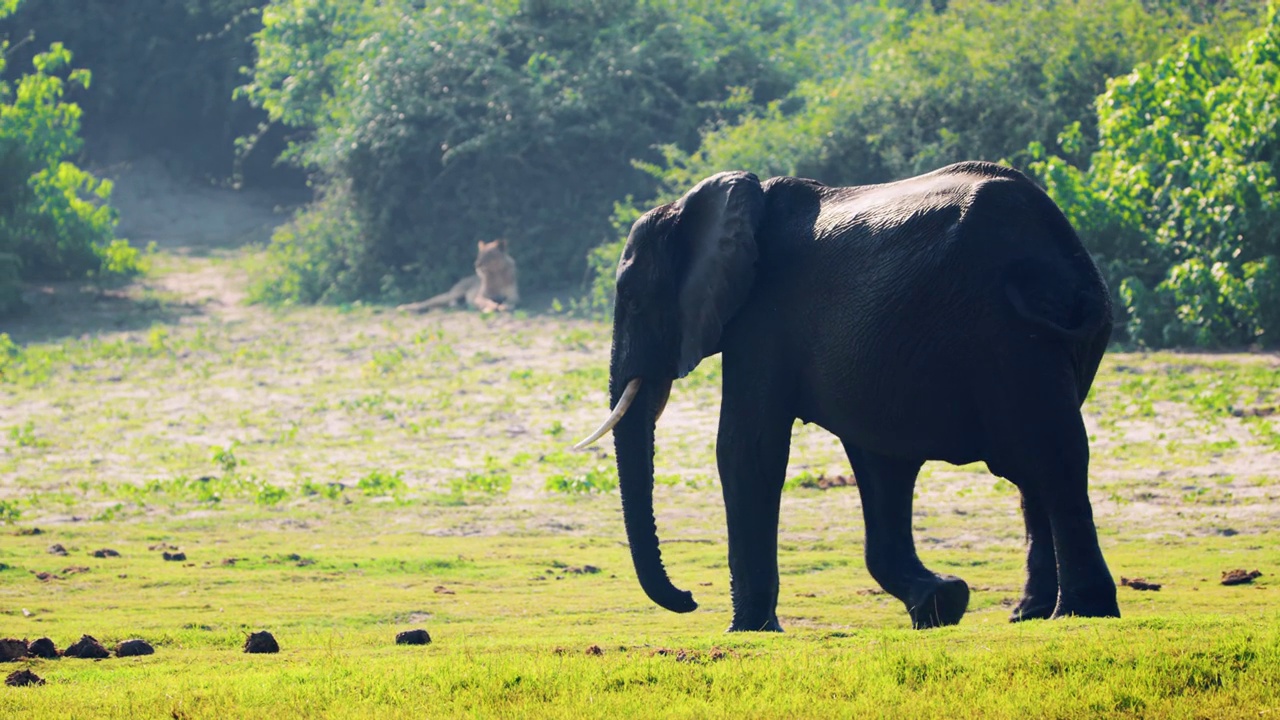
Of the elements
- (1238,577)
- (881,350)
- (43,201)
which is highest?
(43,201)

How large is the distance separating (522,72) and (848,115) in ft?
20.0

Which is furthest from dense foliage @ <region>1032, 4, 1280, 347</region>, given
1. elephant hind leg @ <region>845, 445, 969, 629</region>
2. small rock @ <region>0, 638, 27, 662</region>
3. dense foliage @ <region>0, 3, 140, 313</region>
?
dense foliage @ <region>0, 3, 140, 313</region>

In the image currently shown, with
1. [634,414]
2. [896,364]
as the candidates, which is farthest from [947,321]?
[634,414]

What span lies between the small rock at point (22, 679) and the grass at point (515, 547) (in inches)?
5.1

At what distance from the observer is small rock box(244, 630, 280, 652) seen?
7.24 metres

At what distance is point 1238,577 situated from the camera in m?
8.40

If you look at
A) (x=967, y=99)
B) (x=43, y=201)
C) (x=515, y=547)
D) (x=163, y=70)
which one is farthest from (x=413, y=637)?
(x=163, y=70)

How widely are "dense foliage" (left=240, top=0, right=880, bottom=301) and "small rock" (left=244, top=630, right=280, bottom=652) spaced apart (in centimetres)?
1774

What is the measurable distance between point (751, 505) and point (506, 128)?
18143 mm

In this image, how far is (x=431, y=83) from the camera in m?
25.9

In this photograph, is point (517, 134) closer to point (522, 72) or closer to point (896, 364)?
point (522, 72)

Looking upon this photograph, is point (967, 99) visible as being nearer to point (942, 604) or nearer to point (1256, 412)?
point (1256, 412)

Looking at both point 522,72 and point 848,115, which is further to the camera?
point 522,72

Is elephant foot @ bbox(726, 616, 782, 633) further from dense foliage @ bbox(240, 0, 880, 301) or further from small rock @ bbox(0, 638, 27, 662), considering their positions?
dense foliage @ bbox(240, 0, 880, 301)
